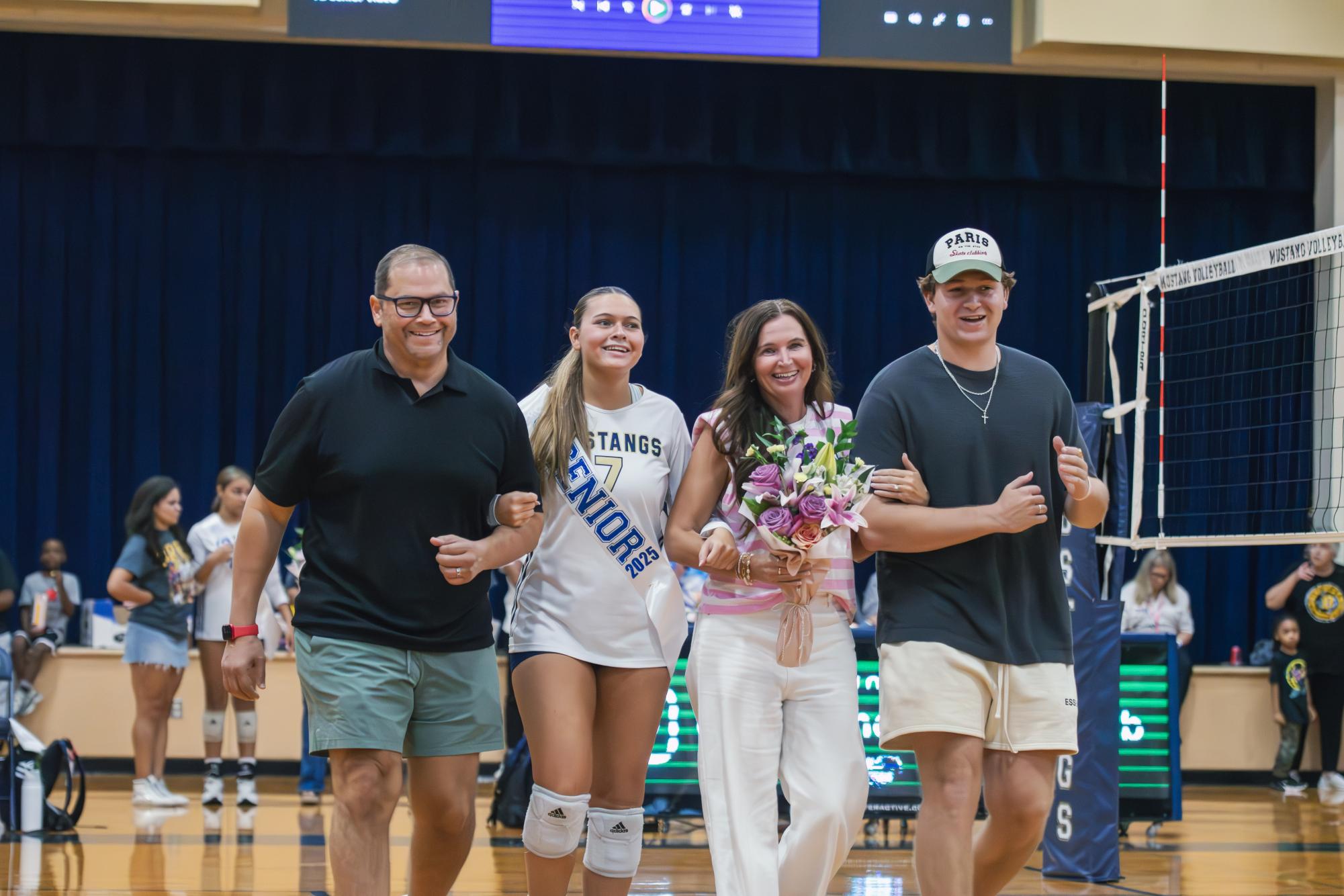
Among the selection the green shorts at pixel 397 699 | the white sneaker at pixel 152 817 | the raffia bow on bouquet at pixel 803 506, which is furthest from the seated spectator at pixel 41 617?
the raffia bow on bouquet at pixel 803 506

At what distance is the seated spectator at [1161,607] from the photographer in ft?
36.9

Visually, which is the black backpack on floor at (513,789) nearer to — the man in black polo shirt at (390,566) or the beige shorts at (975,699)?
the man in black polo shirt at (390,566)

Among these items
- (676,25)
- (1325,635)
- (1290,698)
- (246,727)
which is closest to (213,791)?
(246,727)

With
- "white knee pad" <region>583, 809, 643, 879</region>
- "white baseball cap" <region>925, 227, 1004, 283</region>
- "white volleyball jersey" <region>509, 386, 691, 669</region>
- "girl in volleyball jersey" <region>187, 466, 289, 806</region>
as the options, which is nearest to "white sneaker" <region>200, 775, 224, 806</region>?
"girl in volleyball jersey" <region>187, 466, 289, 806</region>

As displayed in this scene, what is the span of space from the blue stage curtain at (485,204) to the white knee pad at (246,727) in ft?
15.1

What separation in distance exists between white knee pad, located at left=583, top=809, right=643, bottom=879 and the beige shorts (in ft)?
2.69

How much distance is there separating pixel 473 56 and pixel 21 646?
601 centimetres

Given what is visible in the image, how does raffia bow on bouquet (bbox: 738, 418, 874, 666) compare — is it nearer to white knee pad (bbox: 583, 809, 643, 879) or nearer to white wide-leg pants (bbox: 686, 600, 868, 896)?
white wide-leg pants (bbox: 686, 600, 868, 896)

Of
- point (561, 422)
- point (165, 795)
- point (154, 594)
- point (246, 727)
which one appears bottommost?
point (165, 795)

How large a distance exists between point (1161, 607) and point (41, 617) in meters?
8.40

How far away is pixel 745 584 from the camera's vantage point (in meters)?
3.80

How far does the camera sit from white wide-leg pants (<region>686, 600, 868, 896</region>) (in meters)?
3.69

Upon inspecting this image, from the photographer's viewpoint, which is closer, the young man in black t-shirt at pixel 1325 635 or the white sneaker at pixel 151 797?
the white sneaker at pixel 151 797

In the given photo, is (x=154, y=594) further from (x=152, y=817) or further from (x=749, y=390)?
(x=749, y=390)
